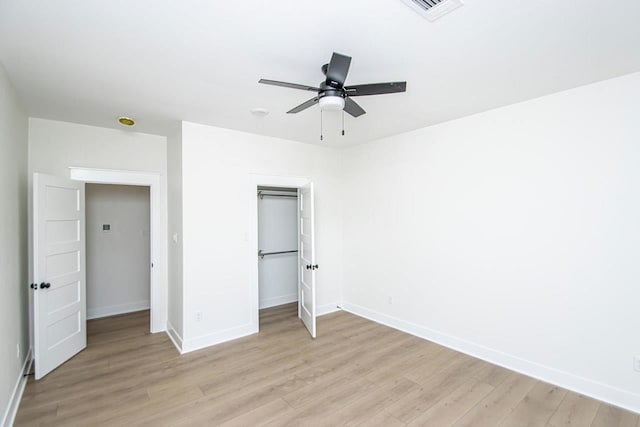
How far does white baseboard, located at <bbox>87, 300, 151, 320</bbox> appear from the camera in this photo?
4824 millimetres

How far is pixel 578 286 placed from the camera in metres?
2.77

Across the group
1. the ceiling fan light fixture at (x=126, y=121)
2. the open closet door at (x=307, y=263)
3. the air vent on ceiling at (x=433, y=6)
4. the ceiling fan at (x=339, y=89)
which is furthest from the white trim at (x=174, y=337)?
the air vent on ceiling at (x=433, y=6)

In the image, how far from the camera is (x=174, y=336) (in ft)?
12.8

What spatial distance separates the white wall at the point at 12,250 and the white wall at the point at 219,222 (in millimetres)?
1434

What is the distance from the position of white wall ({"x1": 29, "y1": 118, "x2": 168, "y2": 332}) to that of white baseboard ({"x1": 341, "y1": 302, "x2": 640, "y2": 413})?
11.3 feet

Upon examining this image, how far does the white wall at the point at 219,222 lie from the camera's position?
367 cm

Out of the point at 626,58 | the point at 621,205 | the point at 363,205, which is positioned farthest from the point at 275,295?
the point at 626,58

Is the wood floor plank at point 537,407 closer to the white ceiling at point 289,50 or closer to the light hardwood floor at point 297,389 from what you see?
the light hardwood floor at point 297,389

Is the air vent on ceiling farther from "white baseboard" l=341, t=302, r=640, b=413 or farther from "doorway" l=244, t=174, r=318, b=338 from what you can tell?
"white baseboard" l=341, t=302, r=640, b=413

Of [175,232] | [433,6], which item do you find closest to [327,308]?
[175,232]

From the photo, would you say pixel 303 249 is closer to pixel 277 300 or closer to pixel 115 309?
pixel 277 300

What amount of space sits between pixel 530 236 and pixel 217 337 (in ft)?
12.1

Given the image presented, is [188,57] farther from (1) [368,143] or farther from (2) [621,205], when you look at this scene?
(2) [621,205]

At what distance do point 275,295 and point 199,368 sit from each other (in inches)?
90.8
